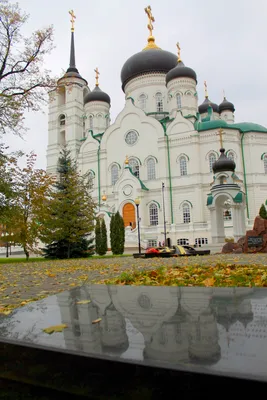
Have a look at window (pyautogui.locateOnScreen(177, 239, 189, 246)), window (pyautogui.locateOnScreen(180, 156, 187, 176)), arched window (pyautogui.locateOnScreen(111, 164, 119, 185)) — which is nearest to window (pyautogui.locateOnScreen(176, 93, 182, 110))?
window (pyautogui.locateOnScreen(180, 156, 187, 176))

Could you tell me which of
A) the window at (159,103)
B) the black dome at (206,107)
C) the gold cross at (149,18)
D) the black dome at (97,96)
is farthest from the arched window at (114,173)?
the gold cross at (149,18)

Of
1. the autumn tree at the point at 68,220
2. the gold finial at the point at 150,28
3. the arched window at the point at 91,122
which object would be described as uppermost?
the gold finial at the point at 150,28

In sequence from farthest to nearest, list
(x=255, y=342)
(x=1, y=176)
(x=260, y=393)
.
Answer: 1. (x=1, y=176)
2. (x=255, y=342)
3. (x=260, y=393)

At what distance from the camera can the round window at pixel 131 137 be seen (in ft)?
125

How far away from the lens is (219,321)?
1990 mm

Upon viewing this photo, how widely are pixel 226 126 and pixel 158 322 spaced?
35.5 metres

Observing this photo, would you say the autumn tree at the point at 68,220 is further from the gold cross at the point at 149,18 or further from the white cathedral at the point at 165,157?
the gold cross at the point at 149,18

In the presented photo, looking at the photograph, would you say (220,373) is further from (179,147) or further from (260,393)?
(179,147)

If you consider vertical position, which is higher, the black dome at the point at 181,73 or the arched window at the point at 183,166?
the black dome at the point at 181,73

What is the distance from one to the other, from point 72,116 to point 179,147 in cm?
1733

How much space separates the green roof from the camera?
34469 millimetres

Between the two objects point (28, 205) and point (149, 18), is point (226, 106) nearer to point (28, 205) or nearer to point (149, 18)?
point (149, 18)

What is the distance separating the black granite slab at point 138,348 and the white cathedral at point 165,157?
27336 millimetres

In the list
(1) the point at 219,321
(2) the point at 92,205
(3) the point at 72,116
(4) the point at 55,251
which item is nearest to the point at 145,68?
(3) the point at 72,116
